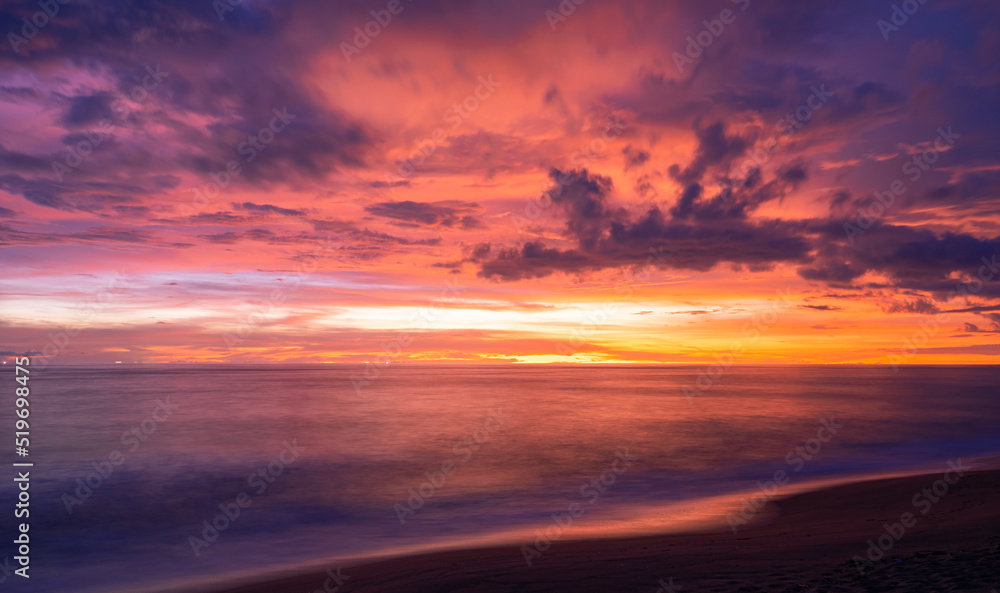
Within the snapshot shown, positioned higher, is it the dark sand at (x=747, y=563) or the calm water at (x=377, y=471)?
the calm water at (x=377, y=471)

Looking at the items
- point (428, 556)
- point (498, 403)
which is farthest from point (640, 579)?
point (498, 403)

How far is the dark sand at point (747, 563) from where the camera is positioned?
9.08 metres

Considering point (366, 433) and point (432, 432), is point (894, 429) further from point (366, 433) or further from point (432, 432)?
point (366, 433)

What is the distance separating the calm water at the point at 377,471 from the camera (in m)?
16.4

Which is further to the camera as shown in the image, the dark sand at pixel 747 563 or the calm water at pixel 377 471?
the calm water at pixel 377 471

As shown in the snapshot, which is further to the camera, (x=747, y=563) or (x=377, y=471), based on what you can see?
(x=377, y=471)

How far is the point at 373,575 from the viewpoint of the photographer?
12195 millimetres

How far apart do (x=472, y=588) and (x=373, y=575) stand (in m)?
2.80

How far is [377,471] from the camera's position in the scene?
29.8 metres

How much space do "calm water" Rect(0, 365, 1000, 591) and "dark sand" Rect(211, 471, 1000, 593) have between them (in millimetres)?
2440

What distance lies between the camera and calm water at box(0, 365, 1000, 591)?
1642cm

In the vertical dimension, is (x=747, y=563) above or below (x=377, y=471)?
below

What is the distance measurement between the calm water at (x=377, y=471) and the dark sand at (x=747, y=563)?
2440 millimetres

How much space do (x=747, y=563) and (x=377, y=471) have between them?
73.0ft
